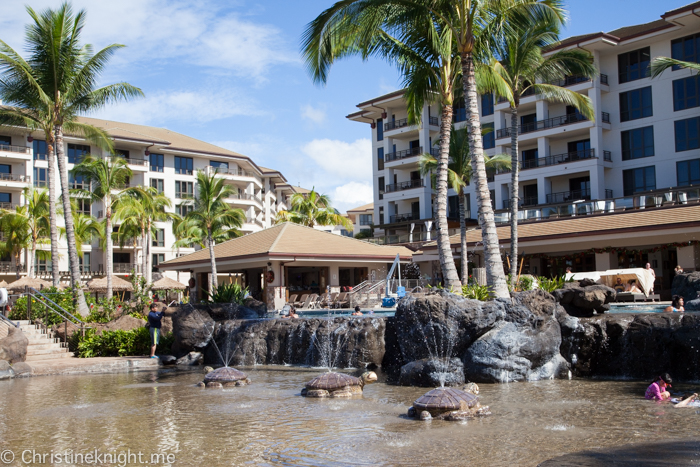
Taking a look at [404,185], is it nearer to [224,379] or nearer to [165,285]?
[165,285]

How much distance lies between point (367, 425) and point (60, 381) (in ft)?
35.1

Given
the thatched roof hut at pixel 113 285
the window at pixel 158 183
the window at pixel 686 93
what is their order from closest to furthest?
the window at pixel 686 93, the thatched roof hut at pixel 113 285, the window at pixel 158 183

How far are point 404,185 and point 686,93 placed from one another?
2447 centimetres

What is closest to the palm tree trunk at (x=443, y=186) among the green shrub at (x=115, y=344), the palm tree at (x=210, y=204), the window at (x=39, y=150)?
the green shrub at (x=115, y=344)

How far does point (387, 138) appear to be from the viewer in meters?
59.0

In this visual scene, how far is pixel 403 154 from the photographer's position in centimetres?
5716

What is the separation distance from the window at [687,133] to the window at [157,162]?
1874 inches

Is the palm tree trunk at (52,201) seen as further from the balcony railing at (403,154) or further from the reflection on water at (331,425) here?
the balcony railing at (403,154)

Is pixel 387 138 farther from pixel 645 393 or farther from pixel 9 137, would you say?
pixel 645 393

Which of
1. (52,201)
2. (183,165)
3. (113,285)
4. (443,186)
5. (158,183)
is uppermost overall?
(183,165)

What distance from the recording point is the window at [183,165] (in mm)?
66688

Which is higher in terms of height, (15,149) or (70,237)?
(15,149)

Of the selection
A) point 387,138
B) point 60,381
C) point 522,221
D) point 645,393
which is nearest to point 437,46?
point 645,393

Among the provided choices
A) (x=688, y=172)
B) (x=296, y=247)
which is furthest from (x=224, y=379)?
(x=688, y=172)
